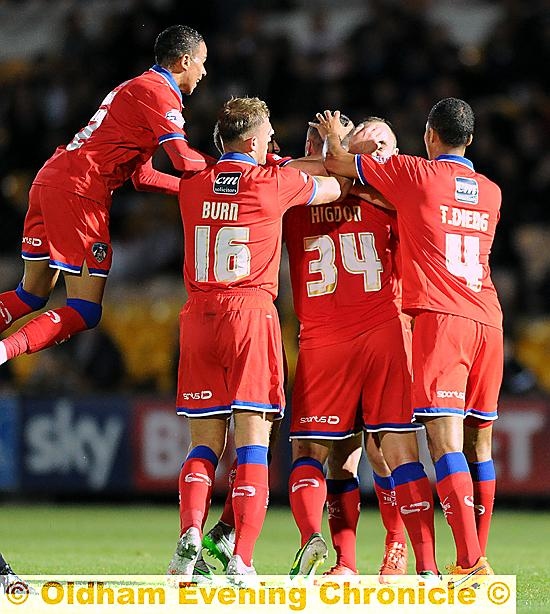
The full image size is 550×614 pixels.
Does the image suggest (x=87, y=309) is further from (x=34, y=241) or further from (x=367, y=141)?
(x=367, y=141)

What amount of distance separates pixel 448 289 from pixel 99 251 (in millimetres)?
2021

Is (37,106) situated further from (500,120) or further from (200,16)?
(500,120)

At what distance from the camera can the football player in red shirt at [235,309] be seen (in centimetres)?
624

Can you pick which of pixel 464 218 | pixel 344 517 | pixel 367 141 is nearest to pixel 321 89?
pixel 367 141

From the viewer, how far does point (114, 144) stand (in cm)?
719

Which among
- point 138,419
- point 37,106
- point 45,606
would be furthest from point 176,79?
point 37,106

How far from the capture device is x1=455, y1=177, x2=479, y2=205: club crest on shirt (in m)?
6.46

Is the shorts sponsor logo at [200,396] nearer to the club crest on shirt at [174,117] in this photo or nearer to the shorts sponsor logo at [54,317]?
the shorts sponsor logo at [54,317]

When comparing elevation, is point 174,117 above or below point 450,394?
above

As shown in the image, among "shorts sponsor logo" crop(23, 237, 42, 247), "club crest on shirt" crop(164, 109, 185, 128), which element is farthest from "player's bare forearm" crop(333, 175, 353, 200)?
"shorts sponsor logo" crop(23, 237, 42, 247)

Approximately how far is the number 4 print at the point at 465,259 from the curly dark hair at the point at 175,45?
6.27 ft

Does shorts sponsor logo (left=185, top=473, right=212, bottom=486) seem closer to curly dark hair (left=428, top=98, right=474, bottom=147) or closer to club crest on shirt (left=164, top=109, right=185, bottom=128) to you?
club crest on shirt (left=164, top=109, right=185, bottom=128)

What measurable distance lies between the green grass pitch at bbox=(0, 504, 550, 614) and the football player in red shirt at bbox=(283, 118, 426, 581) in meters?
0.71

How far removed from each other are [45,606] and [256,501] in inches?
45.5
